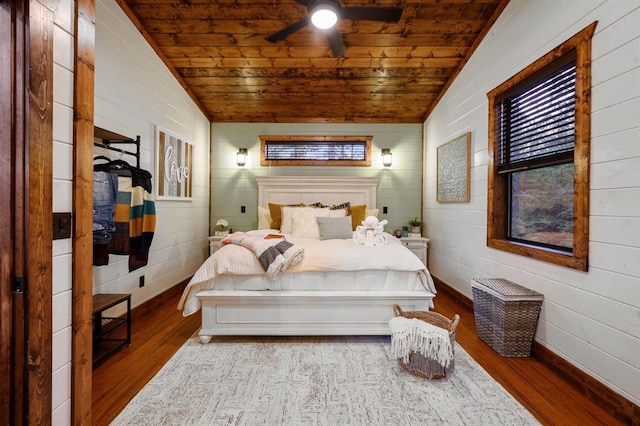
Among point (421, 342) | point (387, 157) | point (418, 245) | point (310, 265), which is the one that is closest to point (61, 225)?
point (310, 265)

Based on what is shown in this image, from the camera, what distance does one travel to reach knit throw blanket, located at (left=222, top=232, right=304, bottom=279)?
2.46 meters

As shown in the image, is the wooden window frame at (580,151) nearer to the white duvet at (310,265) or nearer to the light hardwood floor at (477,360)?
the light hardwood floor at (477,360)

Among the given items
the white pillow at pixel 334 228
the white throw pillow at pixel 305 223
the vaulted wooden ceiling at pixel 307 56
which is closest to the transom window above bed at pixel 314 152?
the vaulted wooden ceiling at pixel 307 56

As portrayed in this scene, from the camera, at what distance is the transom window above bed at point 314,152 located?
4844mm

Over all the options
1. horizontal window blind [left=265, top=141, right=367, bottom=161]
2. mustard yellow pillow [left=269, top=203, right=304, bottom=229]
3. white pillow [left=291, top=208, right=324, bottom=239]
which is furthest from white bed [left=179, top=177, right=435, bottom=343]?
horizontal window blind [left=265, top=141, right=367, bottom=161]

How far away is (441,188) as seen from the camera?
4.07m

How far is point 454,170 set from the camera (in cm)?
370

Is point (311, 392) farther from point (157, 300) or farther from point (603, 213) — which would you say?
point (157, 300)

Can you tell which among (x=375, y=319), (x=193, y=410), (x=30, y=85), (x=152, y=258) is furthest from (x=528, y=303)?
(x=152, y=258)

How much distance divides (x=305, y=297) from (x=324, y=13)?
2.29 metres

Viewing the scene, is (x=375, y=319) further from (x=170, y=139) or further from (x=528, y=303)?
(x=170, y=139)

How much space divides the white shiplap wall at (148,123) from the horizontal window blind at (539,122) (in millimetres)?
3637

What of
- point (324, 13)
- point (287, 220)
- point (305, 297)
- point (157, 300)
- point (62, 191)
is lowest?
point (157, 300)

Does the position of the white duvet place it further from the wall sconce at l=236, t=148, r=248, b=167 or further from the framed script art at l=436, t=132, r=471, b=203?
the wall sconce at l=236, t=148, r=248, b=167
